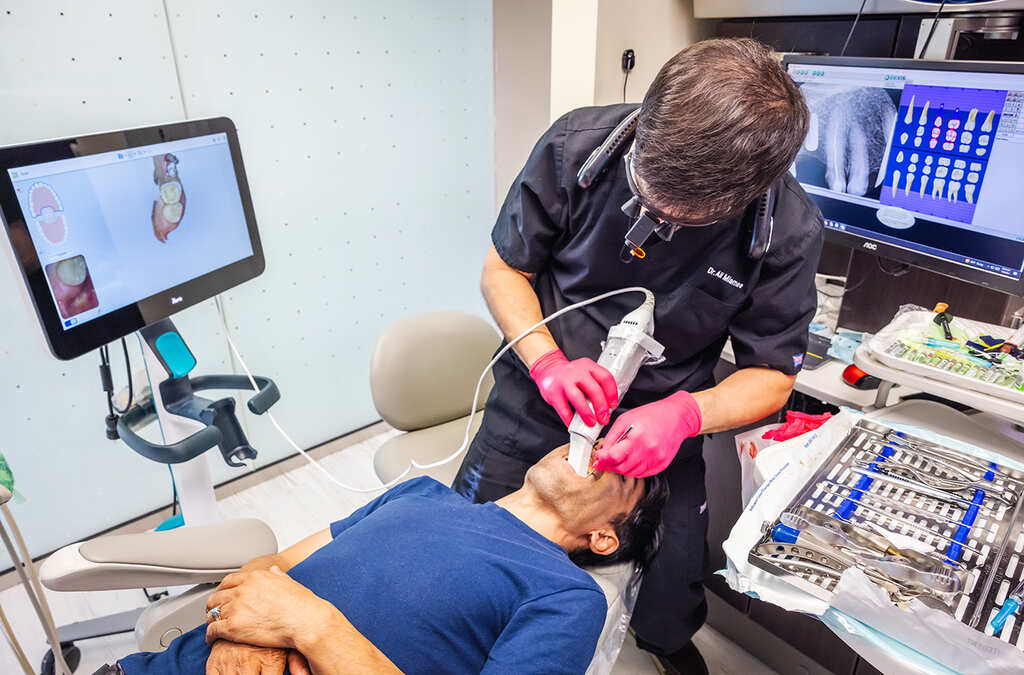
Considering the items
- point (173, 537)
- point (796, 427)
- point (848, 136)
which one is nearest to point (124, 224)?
point (173, 537)

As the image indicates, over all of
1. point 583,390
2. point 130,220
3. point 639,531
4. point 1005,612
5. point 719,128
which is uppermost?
point 719,128

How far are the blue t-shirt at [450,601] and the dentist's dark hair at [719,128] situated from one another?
0.68 metres

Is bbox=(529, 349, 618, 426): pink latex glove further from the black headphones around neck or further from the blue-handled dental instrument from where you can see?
the blue-handled dental instrument

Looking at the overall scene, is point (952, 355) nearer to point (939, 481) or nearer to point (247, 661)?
point (939, 481)

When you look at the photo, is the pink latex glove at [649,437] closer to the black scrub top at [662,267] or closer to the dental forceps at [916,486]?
the black scrub top at [662,267]

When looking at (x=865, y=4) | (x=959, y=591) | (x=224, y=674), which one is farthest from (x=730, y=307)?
(x=224, y=674)

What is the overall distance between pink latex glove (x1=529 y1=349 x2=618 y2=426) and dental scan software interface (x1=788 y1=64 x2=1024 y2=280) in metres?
0.87

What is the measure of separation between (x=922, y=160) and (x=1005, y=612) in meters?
1.00

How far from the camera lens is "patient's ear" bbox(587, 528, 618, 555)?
1.32 meters

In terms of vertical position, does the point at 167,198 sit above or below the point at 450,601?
above

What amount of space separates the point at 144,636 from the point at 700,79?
50.1 inches

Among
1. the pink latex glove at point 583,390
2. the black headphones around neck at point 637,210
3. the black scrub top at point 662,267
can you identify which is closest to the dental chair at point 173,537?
the pink latex glove at point 583,390

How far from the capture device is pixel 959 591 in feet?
3.04

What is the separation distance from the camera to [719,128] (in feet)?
3.00
